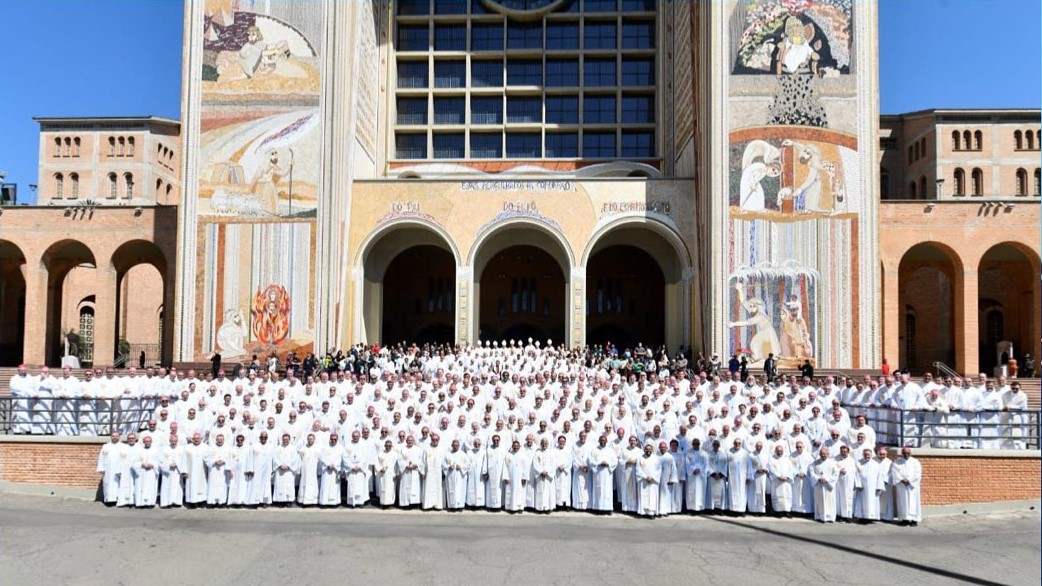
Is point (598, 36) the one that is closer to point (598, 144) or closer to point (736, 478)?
point (598, 144)

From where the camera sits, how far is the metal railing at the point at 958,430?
1339 cm

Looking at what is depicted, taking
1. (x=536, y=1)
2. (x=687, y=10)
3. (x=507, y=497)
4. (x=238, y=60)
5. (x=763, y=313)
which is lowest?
(x=507, y=497)

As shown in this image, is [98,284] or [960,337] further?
[98,284]

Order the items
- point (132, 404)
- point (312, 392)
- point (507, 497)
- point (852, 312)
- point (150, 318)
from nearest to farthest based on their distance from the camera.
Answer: point (507, 497), point (132, 404), point (312, 392), point (852, 312), point (150, 318)

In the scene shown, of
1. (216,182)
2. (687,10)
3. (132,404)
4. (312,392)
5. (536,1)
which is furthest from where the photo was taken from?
(536,1)

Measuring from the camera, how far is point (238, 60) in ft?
88.8

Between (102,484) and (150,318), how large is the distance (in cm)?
2952

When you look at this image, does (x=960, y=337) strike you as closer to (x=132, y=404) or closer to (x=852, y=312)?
(x=852, y=312)

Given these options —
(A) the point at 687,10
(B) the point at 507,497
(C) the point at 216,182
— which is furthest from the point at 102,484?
(A) the point at 687,10

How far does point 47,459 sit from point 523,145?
25.5m

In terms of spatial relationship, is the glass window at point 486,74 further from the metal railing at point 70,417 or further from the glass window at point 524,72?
the metal railing at point 70,417

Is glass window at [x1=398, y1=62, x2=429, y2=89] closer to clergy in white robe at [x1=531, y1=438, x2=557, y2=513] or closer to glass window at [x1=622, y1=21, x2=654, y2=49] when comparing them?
glass window at [x1=622, y1=21, x2=654, y2=49]

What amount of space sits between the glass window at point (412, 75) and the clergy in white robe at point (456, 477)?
2627cm

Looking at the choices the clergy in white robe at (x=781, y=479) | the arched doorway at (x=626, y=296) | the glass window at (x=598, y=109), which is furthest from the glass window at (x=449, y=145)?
the clergy in white robe at (x=781, y=479)
